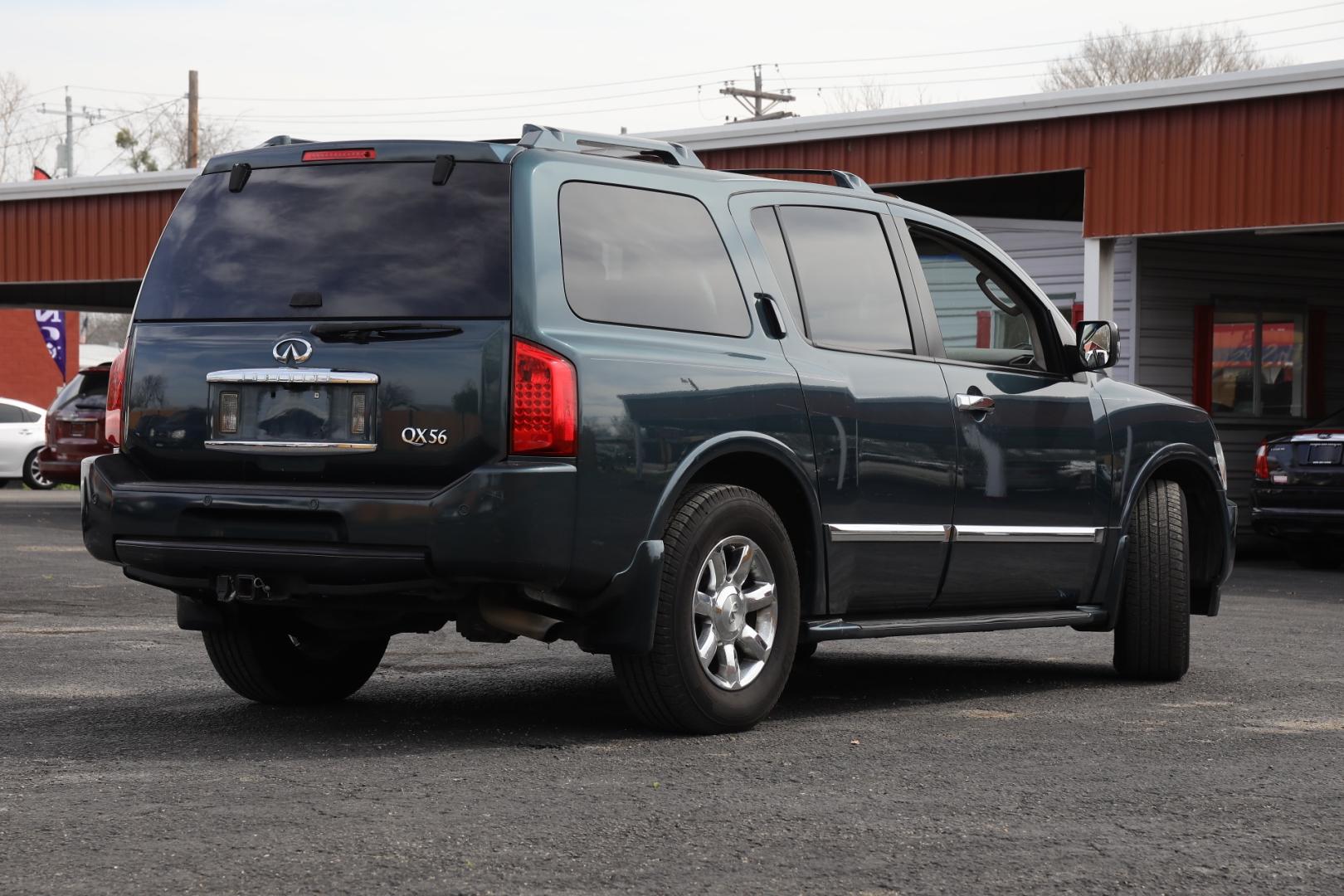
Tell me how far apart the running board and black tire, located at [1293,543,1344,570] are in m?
10.5

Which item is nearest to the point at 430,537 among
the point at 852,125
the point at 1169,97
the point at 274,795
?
the point at 274,795

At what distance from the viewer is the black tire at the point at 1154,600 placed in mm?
8172

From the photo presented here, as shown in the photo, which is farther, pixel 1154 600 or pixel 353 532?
pixel 1154 600

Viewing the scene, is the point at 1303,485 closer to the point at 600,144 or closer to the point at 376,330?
the point at 600,144

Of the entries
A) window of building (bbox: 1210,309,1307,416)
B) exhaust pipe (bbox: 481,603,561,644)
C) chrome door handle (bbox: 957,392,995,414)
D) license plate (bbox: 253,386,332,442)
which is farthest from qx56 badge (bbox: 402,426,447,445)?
window of building (bbox: 1210,309,1307,416)

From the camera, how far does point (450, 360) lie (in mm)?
5840

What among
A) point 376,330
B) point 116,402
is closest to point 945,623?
point 376,330

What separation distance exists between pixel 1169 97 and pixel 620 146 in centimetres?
1096

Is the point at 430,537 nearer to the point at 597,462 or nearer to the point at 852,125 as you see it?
the point at 597,462

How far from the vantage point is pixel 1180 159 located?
16.5m

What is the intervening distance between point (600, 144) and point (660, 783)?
2.24 metres

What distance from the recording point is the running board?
22.4 feet

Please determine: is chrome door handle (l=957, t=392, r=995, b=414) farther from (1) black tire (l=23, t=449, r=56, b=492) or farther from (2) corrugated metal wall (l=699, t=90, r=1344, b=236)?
(1) black tire (l=23, t=449, r=56, b=492)

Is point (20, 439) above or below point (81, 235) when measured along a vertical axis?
below
